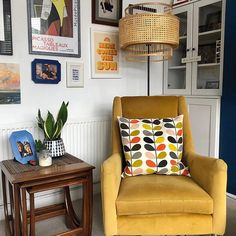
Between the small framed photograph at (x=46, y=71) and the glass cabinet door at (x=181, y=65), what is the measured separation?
3.94ft

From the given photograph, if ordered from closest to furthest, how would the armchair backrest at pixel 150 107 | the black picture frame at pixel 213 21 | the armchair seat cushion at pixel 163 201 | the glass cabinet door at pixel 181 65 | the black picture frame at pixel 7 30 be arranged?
1. the armchair seat cushion at pixel 163 201
2. the black picture frame at pixel 7 30
3. the armchair backrest at pixel 150 107
4. the black picture frame at pixel 213 21
5. the glass cabinet door at pixel 181 65

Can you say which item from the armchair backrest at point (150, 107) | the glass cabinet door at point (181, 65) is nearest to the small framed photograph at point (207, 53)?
the glass cabinet door at point (181, 65)

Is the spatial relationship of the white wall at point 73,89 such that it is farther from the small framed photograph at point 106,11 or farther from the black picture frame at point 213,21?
the black picture frame at point 213,21

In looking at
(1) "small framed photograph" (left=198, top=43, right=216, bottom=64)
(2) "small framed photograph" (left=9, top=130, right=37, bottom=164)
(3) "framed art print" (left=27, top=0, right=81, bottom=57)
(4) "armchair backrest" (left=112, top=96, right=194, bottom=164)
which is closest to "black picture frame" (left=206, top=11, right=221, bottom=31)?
(1) "small framed photograph" (left=198, top=43, right=216, bottom=64)

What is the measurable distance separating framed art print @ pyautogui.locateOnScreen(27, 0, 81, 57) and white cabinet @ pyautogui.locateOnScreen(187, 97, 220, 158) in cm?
121

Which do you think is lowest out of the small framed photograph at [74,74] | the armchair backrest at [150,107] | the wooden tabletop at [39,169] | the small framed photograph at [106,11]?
the wooden tabletop at [39,169]

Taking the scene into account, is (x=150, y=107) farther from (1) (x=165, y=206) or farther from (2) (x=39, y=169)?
(2) (x=39, y=169)

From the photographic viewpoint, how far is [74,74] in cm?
225

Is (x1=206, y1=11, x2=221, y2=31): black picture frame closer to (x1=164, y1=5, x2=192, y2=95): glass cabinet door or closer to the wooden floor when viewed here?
(x1=164, y1=5, x2=192, y2=95): glass cabinet door

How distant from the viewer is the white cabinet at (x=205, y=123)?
2320 millimetres

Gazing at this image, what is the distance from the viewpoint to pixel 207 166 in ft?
5.11

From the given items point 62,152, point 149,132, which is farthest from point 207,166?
point 62,152

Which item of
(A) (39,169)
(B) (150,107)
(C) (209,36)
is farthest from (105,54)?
(A) (39,169)

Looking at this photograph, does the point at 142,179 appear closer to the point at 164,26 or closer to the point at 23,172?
the point at 23,172
